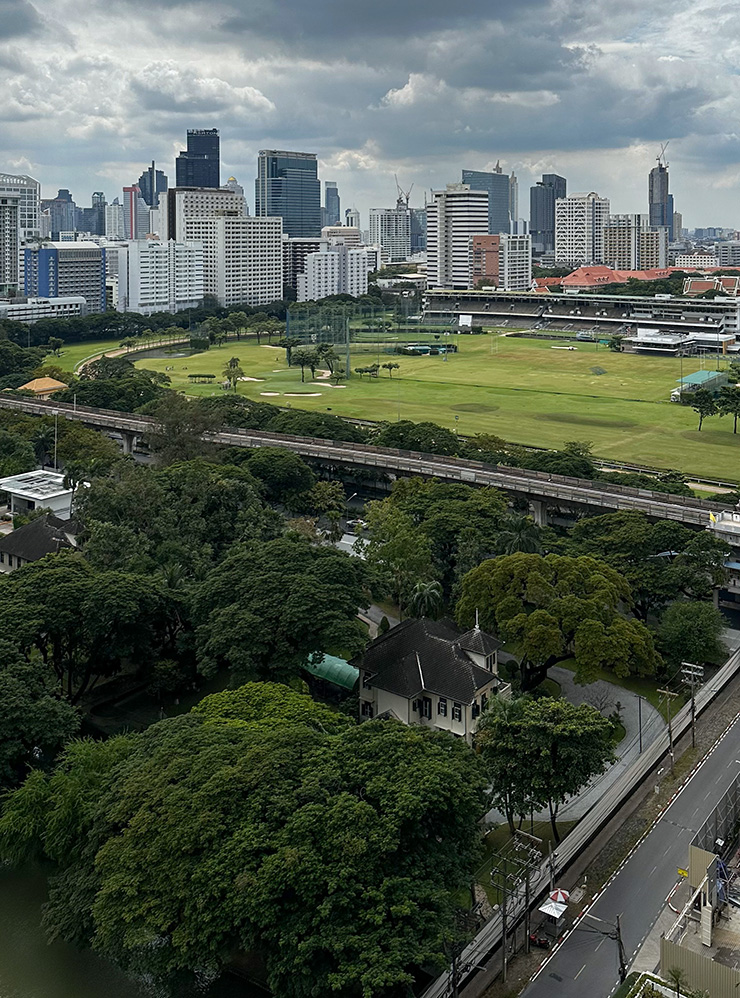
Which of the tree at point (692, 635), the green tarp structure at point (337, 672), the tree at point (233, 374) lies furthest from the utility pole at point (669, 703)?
the tree at point (233, 374)

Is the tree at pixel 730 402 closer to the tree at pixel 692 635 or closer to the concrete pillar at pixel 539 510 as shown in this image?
the concrete pillar at pixel 539 510

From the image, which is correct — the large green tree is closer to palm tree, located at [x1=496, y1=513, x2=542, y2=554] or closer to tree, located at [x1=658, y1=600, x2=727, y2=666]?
tree, located at [x1=658, y1=600, x2=727, y2=666]

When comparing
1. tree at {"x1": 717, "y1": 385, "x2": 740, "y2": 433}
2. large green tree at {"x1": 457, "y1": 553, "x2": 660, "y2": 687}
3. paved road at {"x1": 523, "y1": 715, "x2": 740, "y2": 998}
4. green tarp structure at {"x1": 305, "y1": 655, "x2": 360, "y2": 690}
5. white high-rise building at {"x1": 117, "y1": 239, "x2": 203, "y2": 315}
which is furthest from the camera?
white high-rise building at {"x1": 117, "y1": 239, "x2": 203, "y2": 315}

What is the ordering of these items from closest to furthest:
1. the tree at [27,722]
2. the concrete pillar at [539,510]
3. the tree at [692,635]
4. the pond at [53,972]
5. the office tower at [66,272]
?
the pond at [53,972] → the tree at [27,722] → the tree at [692,635] → the concrete pillar at [539,510] → the office tower at [66,272]

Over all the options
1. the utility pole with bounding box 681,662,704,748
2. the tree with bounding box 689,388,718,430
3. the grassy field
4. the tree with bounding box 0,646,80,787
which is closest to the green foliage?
the utility pole with bounding box 681,662,704,748

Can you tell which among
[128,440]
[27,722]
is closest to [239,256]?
[128,440]

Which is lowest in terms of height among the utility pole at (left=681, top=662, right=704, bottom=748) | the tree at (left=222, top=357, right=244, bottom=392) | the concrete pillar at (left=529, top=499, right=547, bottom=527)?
the utility pole at (left=681, top=662, right=704, bottom=748)
